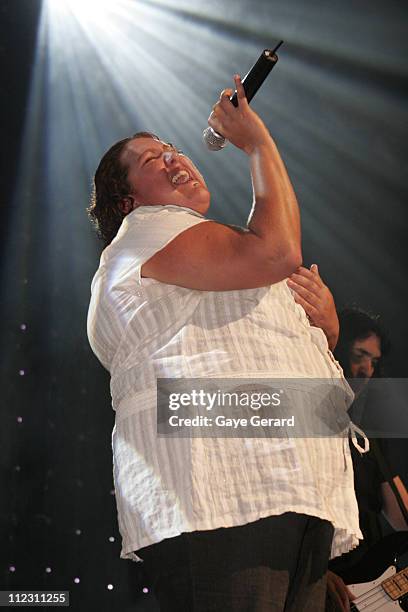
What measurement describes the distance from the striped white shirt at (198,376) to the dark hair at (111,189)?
0.17m

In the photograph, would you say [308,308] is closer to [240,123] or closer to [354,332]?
[240,123]

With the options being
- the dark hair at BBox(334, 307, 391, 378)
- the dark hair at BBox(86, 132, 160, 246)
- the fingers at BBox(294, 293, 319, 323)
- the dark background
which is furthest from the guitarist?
the dark hair at BBox(86, 132, 160, 246)

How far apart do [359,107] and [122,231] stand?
1900mm

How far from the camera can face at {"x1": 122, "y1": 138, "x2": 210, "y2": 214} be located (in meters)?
1.10

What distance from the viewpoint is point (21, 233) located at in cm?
242

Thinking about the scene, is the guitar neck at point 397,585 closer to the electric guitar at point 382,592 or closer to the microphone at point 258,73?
the electric guitar at point 382,592

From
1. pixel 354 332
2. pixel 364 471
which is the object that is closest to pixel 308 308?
pixel 364 471

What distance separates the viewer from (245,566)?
792 mm

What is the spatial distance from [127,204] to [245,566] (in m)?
0.60

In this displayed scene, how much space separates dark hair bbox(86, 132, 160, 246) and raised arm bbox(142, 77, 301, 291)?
0.86ft

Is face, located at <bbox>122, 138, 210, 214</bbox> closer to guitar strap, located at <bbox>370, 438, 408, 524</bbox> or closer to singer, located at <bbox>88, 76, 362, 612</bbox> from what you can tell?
singer, located at <bbox>88, 76, 362, 612</bbox>

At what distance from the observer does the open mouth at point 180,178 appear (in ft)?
3.66

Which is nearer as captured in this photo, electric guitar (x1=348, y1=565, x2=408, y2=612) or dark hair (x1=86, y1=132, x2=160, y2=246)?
dark hair (x1=86, y1=132, x2=160, y2=246)

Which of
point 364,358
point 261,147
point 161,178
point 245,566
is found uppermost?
point 261,147
